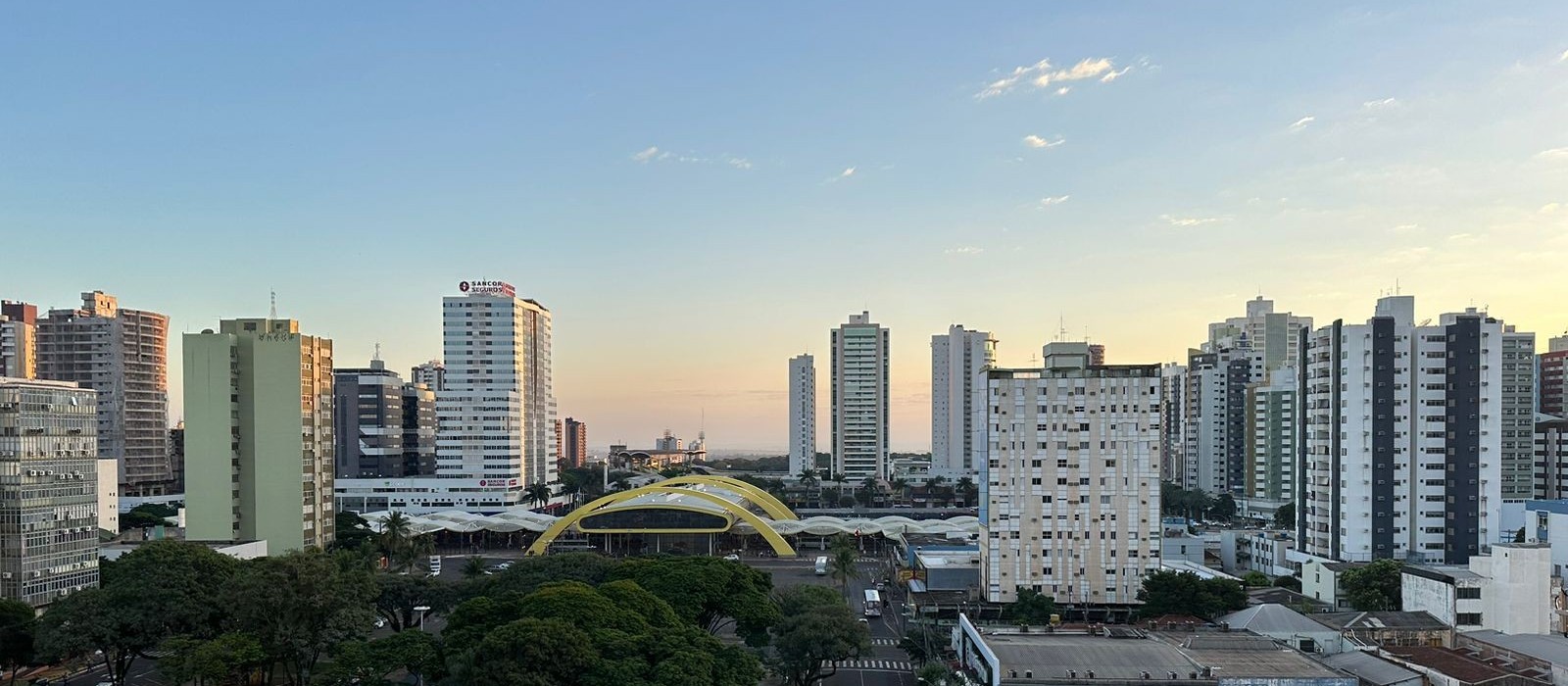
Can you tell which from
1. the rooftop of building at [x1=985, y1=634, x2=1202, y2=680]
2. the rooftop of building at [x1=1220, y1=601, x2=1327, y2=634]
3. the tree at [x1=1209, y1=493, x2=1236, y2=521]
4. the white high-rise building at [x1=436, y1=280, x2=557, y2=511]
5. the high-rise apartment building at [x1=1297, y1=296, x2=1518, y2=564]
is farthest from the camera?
the white high-rise building at [x1=436, y1=280, x2=557, y2=511]

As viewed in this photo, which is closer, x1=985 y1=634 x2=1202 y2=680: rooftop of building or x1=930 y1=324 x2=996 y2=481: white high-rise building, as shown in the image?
x1=985 y1=634 x2=1202 y2=680: rooftop of building

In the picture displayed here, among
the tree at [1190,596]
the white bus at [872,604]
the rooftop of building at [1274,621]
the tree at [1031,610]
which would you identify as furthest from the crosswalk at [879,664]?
the rooftop of building at [1274,621]

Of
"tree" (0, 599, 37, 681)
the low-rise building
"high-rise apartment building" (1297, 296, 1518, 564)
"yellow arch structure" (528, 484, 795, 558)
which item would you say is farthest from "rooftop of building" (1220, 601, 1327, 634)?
"tree" (0, 599, 37, 681)

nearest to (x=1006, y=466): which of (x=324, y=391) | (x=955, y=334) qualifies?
(x=324, y=391)

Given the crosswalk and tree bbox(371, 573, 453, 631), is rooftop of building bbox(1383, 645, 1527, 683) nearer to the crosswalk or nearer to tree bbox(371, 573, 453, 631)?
the crosswalk

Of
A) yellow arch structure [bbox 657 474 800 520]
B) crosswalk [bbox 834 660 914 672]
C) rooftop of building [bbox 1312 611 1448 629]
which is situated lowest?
yellow arch structure [bbox 657 474 800 520]

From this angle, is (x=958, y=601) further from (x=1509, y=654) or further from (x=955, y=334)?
(x=955, y=334)

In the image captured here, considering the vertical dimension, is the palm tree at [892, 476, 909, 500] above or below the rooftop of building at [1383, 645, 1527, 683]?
below
